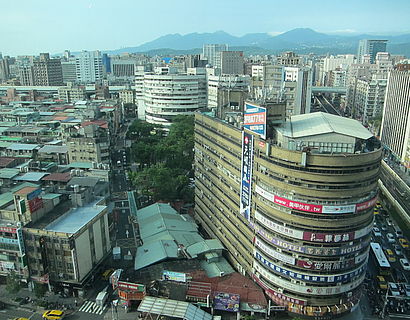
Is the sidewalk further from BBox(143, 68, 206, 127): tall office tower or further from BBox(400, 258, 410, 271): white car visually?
BBox(143, 68, 206, 127): tall office tower

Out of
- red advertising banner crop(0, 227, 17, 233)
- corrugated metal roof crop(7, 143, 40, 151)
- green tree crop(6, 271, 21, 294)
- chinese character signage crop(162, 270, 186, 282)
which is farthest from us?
corrugated metal roof crop(7, 143, 40, 151)

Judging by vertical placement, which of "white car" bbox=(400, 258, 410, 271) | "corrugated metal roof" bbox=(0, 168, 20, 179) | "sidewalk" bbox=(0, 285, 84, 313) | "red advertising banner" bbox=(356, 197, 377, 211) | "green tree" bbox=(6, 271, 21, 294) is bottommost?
"white car" bbox=(400, 258, 410, 271)

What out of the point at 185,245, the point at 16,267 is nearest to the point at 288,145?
the point at 185,245

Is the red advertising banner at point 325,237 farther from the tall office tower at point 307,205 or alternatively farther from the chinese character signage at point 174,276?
the chinese character signage at point 174,276

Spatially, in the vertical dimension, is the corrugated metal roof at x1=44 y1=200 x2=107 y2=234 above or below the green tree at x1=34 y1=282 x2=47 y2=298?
above

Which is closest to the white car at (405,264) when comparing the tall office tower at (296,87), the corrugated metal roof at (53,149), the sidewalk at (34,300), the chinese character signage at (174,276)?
the chinese character signage at (174,276)

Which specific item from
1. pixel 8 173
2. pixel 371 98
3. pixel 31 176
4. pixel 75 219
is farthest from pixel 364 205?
pixel 371 98

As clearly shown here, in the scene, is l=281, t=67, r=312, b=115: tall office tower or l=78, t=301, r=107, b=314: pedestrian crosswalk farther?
l=281, t=67, r=312, b=115: tall office tower

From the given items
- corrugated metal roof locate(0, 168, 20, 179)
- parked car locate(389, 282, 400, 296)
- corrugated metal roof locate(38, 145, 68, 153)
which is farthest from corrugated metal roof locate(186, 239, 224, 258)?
corrugated metal roof locate(38, 145, 68, 153)
